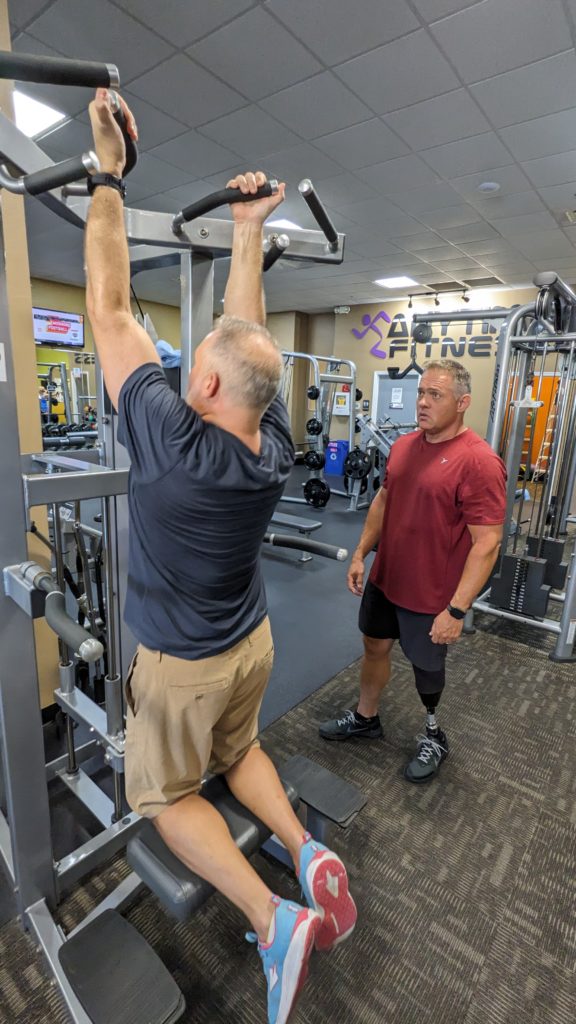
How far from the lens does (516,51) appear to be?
2.43m

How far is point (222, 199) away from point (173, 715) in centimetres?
104

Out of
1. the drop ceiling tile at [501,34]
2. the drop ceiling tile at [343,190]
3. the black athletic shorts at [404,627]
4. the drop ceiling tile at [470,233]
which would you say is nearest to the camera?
the black athletic shorts at [404,627]

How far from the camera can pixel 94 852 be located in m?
1.40

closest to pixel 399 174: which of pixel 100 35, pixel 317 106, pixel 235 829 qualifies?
pixel 317 106

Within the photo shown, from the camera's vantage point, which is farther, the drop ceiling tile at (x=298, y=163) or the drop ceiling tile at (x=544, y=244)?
the drop ceiling tile at (x=544, y=244)

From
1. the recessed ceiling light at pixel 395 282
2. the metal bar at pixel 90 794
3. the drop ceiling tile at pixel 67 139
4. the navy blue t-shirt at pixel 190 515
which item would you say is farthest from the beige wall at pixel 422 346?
the navy blue t-shirt at pixel 190 515

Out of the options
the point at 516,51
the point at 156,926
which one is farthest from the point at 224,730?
the point at 516,51

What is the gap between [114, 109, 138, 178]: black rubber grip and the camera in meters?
0.87

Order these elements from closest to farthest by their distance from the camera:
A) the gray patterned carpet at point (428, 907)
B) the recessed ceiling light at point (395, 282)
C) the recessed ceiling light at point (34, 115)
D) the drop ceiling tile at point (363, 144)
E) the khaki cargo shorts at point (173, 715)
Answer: the khaki cargo shorts at point (173, 715) → the gray patterned carpet at point (428, 907) → the recessed ceiling light at point (34, 115) → the drop ceiling tile at point (363, 144) → the recessed ceiling light at point (395, 282)

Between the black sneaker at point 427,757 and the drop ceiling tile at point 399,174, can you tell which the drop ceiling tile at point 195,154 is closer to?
the drop ceiling tile at point 399,174

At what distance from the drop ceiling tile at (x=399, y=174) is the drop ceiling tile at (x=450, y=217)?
60 cm

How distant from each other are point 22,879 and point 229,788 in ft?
1.98

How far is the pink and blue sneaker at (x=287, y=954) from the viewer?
91 cm

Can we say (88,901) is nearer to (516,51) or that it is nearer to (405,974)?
(405,974)
